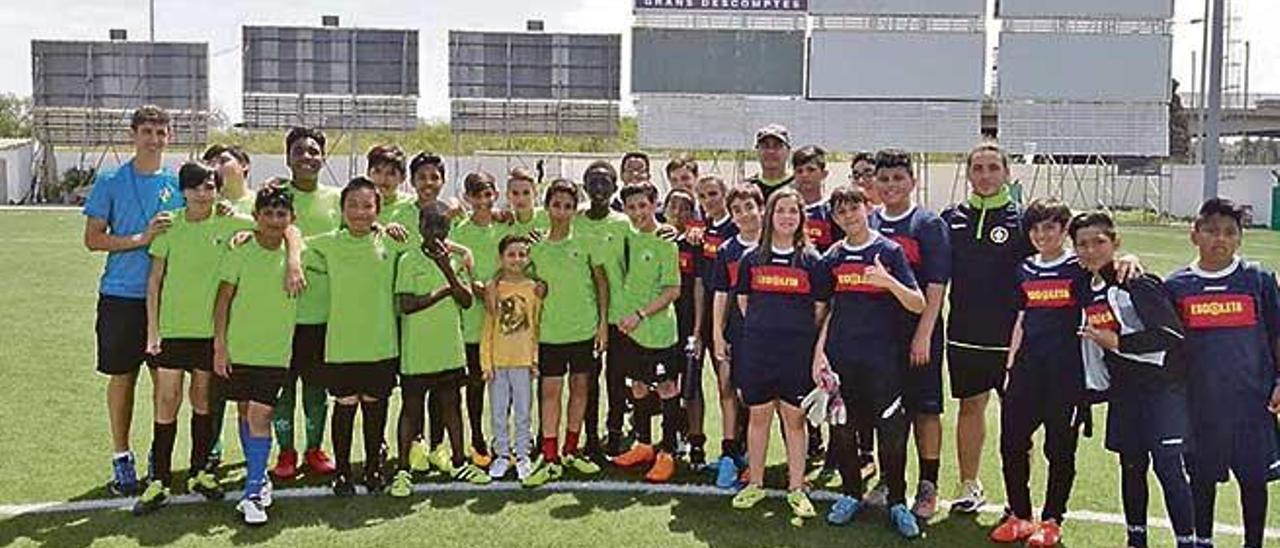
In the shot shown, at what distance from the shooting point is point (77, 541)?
520 centimetres

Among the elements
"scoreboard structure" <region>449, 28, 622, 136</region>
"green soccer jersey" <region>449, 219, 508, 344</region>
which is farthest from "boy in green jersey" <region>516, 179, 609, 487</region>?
"scoreboard structure" <region>449, 28, 622, 136</region>

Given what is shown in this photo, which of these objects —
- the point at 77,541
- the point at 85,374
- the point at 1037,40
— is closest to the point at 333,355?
the point at 77,541

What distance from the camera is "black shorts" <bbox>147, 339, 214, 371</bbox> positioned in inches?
222

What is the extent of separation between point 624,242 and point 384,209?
3.96ft

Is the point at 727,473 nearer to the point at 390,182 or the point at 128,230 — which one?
the point at 390,182

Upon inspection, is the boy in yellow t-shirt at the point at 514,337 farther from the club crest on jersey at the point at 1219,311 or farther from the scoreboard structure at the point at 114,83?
the scoreboard structure at the point at 114,83

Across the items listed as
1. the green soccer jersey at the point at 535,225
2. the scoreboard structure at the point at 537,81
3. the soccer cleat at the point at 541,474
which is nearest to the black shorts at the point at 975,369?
the soccer cleat at the point at 541,474

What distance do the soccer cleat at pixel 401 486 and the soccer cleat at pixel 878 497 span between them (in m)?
2.15

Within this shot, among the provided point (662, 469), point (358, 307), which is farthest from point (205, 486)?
point (662, 469)

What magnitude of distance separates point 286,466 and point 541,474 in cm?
130

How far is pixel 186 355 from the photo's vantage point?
18.6 feet

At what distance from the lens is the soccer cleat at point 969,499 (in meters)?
5.75

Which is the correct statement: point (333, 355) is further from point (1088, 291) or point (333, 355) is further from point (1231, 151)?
point (1231, 151)

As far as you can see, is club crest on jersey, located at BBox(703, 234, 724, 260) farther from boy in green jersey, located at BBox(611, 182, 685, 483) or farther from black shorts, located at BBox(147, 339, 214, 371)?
black shorts, located at BBox(147, 339, 214, 371)
